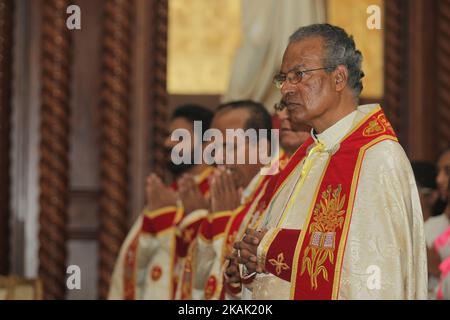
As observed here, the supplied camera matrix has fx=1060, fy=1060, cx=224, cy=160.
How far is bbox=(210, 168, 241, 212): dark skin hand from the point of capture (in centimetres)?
479

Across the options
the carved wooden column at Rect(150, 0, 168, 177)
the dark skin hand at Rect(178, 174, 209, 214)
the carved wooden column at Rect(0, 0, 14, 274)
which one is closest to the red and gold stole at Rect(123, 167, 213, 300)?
the dark skin hand at Rect(178, 174, 209, 214)

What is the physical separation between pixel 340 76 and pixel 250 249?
66cm

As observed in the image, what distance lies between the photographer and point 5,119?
749 cm

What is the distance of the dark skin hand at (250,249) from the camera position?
3.56 meters

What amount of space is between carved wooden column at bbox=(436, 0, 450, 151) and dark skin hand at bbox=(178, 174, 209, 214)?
272cm

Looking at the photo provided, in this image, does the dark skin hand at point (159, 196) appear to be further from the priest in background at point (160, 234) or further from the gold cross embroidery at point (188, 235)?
the gold cross embroidery at point (188, 235)

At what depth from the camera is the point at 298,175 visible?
12.4 ft

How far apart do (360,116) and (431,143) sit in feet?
13.8

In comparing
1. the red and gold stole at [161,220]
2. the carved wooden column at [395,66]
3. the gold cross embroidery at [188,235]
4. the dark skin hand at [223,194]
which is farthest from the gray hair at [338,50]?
the carved wooden column at [395,66]

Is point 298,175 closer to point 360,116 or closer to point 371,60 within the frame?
point 360,116

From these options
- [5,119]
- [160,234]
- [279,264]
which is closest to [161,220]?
[160,234]

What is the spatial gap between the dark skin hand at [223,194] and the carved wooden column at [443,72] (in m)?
3.12
